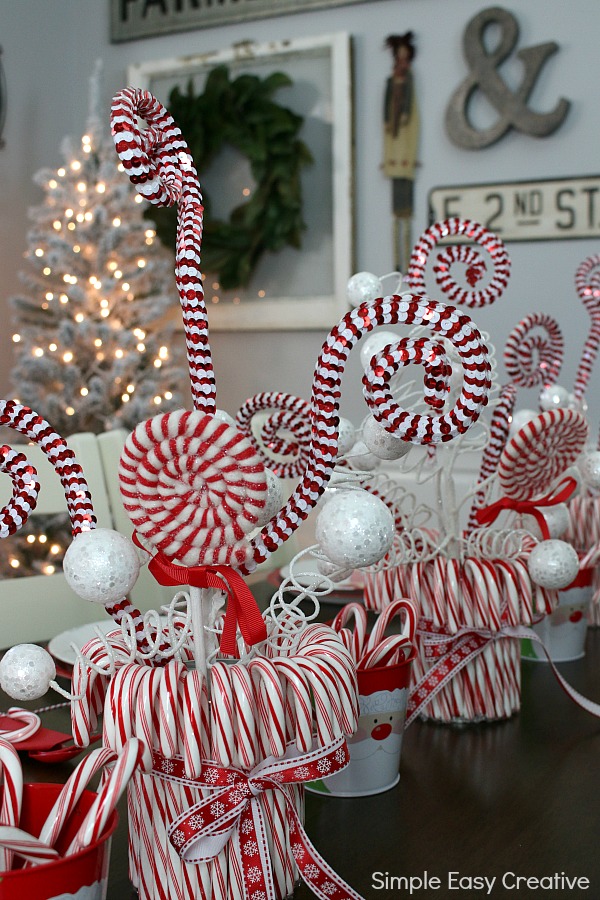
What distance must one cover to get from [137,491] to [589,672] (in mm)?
826

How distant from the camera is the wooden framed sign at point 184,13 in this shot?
10.9 feet

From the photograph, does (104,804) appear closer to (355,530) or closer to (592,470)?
(355,530)

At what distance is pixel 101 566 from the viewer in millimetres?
685

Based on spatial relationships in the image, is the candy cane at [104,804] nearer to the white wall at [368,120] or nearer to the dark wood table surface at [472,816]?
the dark wood table surface at [472,816]

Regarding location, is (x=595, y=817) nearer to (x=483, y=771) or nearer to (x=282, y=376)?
(x=483, y=771)

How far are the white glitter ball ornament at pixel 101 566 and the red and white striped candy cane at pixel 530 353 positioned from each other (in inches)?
29.3

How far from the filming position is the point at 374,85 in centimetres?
317

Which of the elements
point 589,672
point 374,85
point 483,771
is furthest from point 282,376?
point 483,771

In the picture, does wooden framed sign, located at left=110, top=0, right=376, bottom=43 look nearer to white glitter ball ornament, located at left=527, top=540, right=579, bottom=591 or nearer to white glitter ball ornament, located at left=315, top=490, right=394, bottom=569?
white glitter ball ornament, located at left=527, top=540, right=579, bottom=591

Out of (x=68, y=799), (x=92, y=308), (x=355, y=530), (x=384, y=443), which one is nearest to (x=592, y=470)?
(x=384, y=443)

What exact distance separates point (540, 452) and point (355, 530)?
1.38 ft

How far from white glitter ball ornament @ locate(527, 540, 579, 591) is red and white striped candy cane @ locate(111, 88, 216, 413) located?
50 cm

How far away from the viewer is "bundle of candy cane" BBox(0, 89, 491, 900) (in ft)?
2.18

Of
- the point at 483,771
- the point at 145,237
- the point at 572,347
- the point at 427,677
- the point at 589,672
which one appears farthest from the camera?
the point at 145,237
